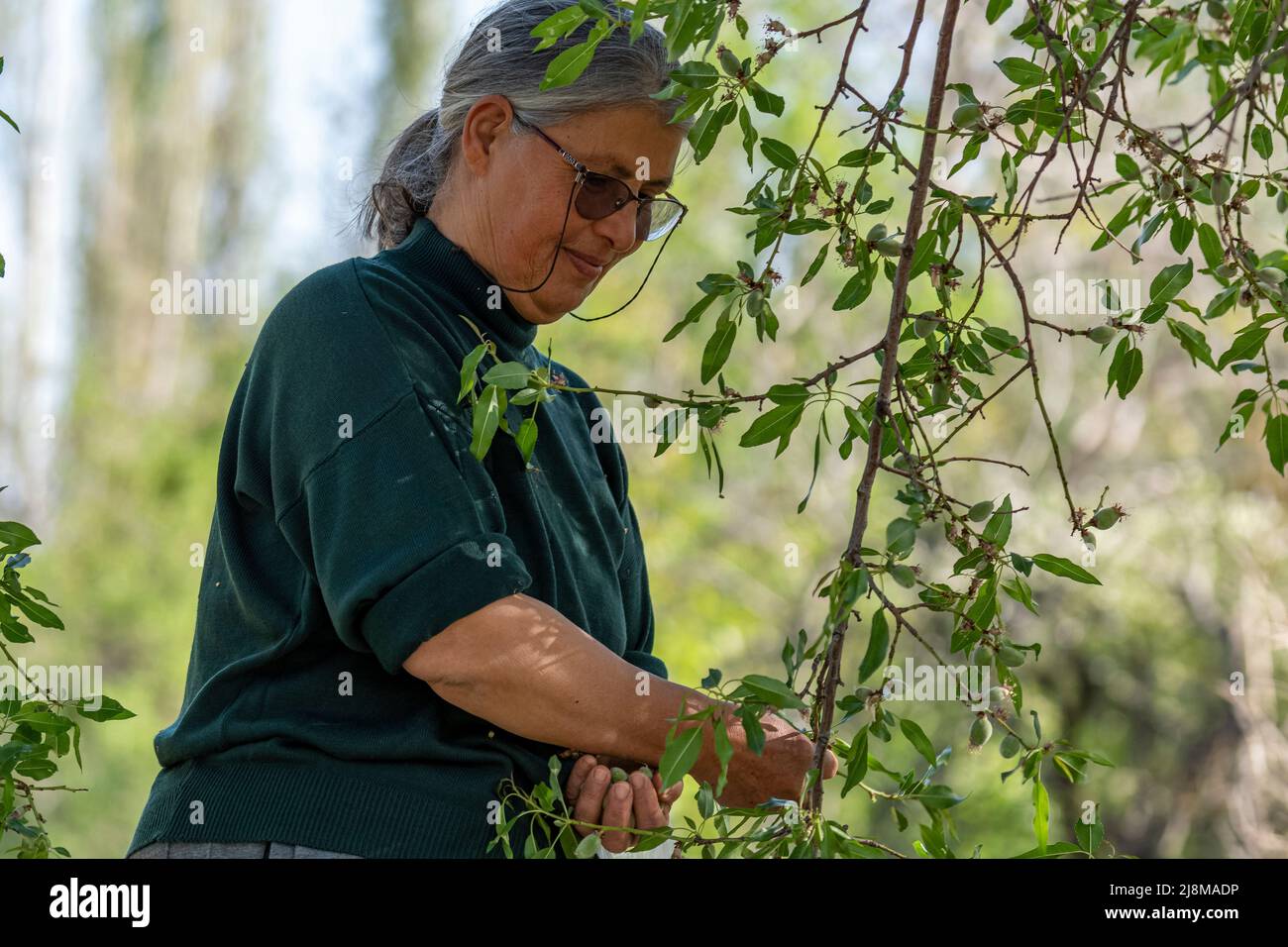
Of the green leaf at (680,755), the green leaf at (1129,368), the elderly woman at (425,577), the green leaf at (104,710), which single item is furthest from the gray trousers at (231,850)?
the green leaf at (1129,368)

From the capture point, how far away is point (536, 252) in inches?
72.2

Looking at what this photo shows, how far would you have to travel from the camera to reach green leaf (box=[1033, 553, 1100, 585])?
1.35 metres

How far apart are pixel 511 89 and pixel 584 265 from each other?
243mm

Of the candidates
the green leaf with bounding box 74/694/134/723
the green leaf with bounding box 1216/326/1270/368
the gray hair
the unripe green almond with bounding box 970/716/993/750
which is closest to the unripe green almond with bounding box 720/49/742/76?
the gray hair

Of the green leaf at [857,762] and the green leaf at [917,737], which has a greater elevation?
the green leaf at [917,737]

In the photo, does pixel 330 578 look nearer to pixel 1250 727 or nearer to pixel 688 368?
pixel 1250 727

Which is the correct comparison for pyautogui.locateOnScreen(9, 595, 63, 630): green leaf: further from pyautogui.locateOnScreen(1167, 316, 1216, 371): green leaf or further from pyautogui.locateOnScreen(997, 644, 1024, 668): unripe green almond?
pyautogui.locateOnScreen(1167, 316, 1216, 371): green leaf

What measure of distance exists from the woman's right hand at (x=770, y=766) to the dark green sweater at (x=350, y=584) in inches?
7.1

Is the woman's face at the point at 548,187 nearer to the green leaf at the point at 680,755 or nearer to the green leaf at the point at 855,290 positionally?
the green leaf at the point at 855,290

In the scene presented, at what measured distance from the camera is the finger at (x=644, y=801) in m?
1.57

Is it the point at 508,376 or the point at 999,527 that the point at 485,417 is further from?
the point at 999,527

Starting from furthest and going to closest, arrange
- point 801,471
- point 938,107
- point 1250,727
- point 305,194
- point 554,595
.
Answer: point 305,194, point 801,471, point 1250,727, point 554,595, point 938,107
